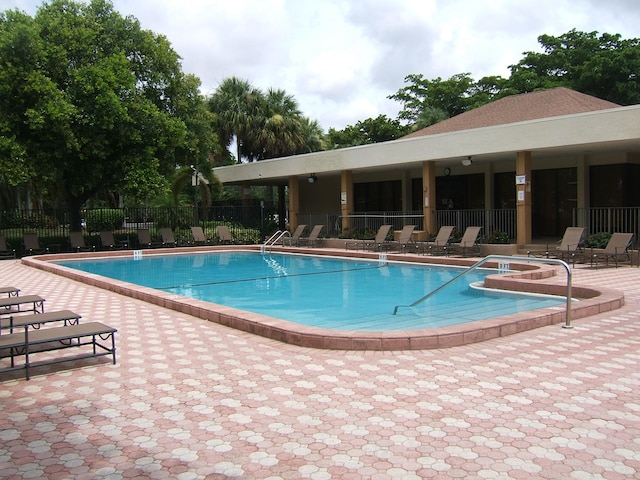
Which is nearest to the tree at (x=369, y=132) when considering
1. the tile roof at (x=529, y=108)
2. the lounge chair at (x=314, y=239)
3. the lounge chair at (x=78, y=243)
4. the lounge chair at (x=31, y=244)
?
the tile roof at (x=529, y=108)

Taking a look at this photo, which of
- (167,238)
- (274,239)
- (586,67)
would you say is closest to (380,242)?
(274,239)

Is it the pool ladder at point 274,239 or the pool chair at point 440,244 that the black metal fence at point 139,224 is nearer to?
the pool ladder at point 274,239

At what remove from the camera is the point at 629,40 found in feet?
121

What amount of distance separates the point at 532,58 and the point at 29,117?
32.4 meters

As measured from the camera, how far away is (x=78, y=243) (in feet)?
74.9

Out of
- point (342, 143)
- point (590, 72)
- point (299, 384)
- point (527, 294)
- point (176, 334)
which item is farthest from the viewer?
point (342, 143)

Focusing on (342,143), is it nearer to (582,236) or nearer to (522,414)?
(582,236)

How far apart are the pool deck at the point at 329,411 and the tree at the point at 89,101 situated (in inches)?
623

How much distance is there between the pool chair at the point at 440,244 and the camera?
62.1 feet

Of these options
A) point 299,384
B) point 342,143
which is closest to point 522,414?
point 299,384

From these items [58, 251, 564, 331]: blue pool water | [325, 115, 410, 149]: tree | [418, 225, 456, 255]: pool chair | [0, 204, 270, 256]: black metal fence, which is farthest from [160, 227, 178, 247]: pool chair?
[325, 115, 410, 149]: tree

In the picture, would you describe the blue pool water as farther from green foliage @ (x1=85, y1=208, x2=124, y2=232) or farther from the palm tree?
the palm tree

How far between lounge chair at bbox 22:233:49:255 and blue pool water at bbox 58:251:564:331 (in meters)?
2.84

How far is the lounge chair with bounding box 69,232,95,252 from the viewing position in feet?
Answer: 74.8
